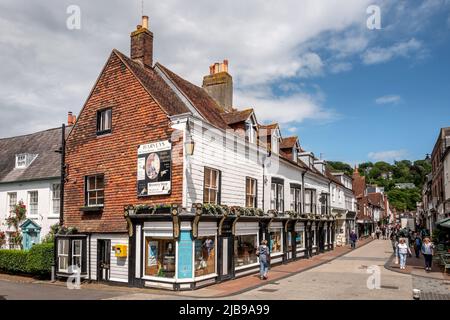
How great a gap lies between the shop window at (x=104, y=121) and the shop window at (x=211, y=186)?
5.50 m

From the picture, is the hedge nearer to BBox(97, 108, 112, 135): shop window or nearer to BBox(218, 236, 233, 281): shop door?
BBox(97, 108, 112, 135): shop window

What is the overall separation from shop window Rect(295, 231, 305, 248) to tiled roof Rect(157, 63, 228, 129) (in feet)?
34.2

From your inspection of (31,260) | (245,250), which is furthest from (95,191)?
(245,250)

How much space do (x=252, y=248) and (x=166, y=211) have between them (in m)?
6.92

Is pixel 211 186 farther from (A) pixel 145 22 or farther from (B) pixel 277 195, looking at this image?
(A) pixel 145 22

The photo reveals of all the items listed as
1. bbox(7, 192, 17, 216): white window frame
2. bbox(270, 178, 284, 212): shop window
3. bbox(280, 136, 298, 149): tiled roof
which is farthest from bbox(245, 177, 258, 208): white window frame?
bbox(7, 192, 17, 216): white window frame

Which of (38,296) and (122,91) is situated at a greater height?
(122,91)

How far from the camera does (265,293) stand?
50.8ft

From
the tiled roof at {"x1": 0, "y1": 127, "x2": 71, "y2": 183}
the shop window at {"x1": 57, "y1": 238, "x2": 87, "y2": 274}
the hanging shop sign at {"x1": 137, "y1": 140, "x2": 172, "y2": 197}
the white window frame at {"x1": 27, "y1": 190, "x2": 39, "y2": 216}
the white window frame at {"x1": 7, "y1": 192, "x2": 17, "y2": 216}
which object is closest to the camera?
the hanging shop sign at {"x1": 137, "y1": 140, "x2": 172, "y2": 197}

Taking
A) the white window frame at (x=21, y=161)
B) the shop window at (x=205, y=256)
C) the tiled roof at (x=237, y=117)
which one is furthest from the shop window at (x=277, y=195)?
the white window frame at (x=21, y=161)

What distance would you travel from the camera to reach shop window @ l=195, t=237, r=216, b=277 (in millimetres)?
16797
